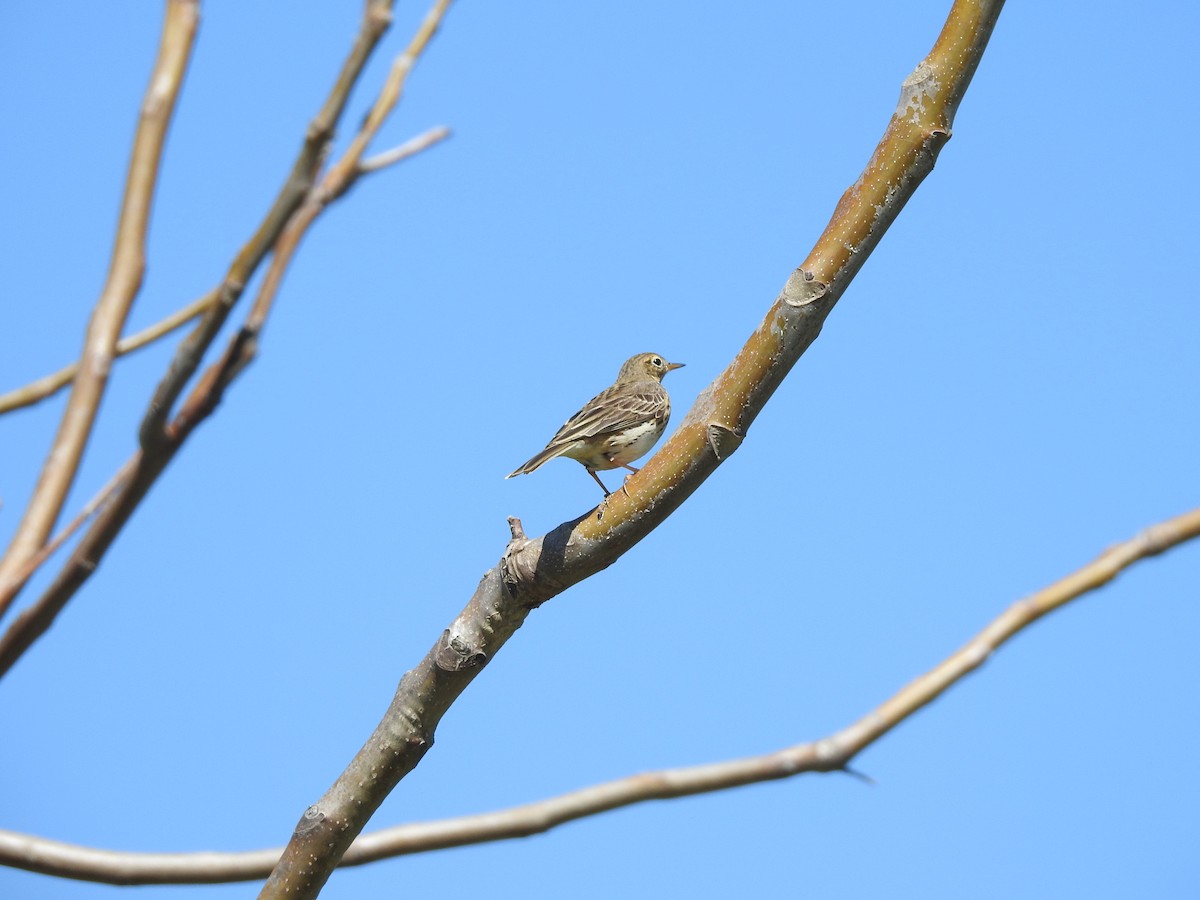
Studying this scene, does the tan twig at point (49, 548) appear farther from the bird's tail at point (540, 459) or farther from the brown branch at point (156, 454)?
the bird's tail at point (540, 459)

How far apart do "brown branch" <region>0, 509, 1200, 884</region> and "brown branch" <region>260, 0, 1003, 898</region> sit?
1604mm

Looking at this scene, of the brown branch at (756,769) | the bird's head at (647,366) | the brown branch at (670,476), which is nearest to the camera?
the brown branch at (756,769)

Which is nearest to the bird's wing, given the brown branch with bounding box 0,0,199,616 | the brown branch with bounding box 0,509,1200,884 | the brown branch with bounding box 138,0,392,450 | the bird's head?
the bird's head

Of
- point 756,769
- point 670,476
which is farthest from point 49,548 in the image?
point 670,476

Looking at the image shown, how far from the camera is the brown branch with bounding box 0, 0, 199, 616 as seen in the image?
169 cm

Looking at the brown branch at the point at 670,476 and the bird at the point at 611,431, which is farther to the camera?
the bird at the point at 611,431

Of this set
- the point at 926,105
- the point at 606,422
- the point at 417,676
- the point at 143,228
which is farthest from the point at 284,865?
the point at 606,422

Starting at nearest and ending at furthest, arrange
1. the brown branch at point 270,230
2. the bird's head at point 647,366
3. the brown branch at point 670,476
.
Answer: the brown branch at point 270,230 < the brown branch at point 670,476 < the bird's head at point 647,366

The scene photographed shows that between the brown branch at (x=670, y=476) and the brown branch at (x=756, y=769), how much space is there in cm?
160

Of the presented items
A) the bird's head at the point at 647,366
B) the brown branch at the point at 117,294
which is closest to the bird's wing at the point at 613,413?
the bird's head at the point at 647,366

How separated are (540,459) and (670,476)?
4513 millimetres

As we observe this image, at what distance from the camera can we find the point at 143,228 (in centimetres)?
171

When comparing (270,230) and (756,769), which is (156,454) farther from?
(756,769)

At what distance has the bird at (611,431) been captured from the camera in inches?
341
